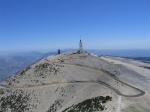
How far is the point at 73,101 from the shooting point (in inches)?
3735

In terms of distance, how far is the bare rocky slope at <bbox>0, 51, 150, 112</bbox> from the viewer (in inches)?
3206

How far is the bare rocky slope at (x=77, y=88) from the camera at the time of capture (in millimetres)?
81431

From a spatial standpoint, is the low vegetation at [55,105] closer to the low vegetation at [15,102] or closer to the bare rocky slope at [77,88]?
the bare rocky slope at [77,88]

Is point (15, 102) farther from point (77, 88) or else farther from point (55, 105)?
point (77, 88)

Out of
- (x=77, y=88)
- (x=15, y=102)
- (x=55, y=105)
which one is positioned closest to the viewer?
(x=55, y=105)

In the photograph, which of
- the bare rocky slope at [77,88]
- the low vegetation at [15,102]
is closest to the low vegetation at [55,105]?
the bare rocky slope at [77,88]

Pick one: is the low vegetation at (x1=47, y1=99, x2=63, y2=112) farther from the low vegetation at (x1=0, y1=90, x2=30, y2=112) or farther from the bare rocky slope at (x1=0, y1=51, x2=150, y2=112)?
the low vegetation at (x1=0, y1=90, x2=30, y2=112)

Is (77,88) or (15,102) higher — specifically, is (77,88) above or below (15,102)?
above

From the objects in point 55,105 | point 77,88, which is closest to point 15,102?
point 55,105

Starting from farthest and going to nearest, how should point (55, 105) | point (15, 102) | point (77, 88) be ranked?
point (77, 88) < point (15, 102) < point (55, 105)

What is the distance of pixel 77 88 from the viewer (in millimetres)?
106750

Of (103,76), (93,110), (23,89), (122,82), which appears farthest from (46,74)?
(93,110)

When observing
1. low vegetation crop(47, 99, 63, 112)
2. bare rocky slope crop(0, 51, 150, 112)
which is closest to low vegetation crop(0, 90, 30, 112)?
bare rocky slope crop(0, 51, 150, 112)

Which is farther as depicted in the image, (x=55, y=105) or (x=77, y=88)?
(x=77, y=88)
